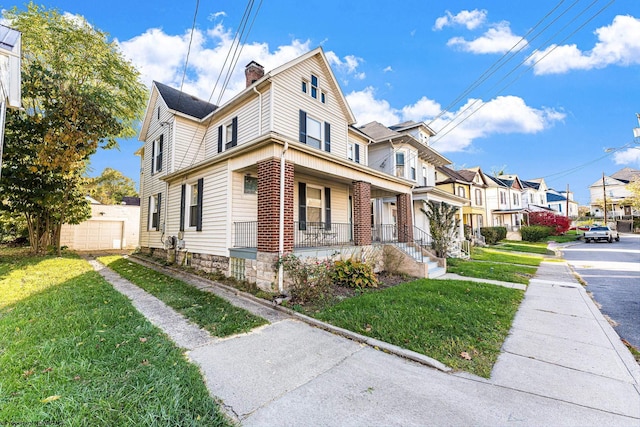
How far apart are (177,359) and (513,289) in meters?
8.50

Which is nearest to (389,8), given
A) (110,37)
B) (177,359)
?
(177,359)

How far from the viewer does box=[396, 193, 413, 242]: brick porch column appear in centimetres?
1147

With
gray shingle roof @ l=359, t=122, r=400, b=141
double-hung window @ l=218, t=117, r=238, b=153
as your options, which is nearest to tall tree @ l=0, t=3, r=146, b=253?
double-hung window @ l=218, t=117, r=238, b=153

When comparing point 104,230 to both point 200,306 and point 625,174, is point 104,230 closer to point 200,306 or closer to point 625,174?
point 200,306

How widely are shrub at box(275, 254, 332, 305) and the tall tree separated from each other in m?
11.6

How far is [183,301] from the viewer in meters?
6.04

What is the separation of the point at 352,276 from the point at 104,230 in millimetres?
19814

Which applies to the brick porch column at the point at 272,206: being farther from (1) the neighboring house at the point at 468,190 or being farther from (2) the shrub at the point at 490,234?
(2) the shrub at the point at 490,234

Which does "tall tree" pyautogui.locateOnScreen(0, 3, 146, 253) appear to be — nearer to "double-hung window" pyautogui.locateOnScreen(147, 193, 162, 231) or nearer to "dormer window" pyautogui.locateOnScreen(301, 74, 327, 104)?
"double-hung window" pyautogui.locateOnScreen(147, 193, 162, 231)

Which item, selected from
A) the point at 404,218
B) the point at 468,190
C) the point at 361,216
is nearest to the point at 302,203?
the point at 361,216

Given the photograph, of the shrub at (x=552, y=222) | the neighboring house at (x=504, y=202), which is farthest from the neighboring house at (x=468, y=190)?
the shrub at (x=552, y=222)

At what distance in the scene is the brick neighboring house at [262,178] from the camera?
6.96m

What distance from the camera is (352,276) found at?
25.4 ft

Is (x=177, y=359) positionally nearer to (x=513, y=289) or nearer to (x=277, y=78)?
(x=513, y=289)
